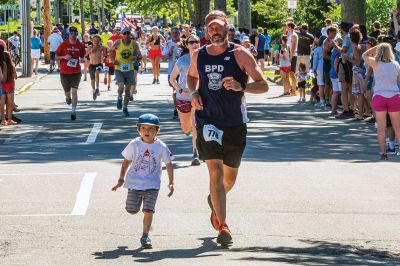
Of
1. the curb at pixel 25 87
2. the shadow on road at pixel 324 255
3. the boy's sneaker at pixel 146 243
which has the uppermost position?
the boy's sneaker at pixel 146 243

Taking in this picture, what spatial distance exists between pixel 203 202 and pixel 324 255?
347 centimetres

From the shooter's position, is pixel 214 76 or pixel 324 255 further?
pixel 214 76

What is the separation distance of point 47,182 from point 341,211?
173 inches

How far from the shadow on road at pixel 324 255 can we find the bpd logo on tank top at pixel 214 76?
1453mm

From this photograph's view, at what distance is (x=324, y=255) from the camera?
990cm

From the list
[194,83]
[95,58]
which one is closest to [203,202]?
[194,83]

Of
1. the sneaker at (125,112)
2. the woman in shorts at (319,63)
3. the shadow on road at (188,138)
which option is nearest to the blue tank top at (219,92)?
the shadow on road at (188,138)

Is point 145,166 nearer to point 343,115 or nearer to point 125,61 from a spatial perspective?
point 125,61

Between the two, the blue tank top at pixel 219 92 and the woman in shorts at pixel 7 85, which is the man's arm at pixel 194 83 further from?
the woman in shorts at pixel 7 85

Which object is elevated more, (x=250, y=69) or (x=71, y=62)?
(x=250, y=69)

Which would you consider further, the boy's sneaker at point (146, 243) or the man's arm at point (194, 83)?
the man's arm at point (194, 83)

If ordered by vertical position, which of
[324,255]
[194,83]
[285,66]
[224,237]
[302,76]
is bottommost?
[324,255]

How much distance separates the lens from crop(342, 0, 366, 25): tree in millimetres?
33188

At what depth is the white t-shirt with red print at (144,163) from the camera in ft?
34.0
